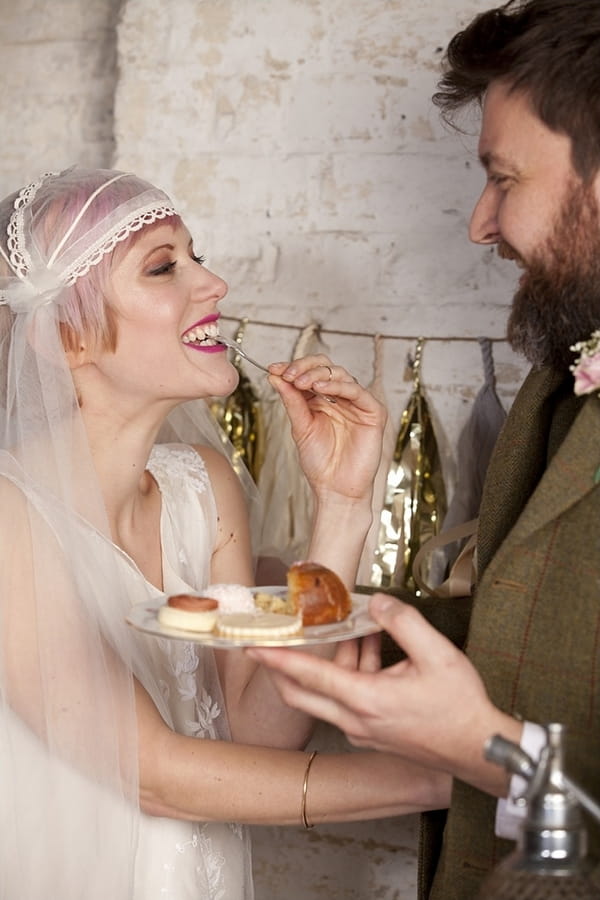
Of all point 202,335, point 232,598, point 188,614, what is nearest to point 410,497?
point 202,335

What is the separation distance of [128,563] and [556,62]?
949 millimetres

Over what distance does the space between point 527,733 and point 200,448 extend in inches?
44.2

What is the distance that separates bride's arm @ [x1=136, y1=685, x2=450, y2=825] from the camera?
156 centimetres

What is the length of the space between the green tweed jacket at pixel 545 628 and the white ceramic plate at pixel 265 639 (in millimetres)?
148

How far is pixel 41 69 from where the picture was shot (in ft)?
8.93

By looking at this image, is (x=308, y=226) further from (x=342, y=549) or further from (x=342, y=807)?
(x=342, y=807)

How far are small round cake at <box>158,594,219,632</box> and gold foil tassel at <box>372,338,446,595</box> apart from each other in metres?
1.00

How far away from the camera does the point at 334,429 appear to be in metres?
1.89

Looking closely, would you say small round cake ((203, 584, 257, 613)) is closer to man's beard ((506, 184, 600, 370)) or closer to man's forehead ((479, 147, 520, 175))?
man's beard ((506, 184, 600, 370))

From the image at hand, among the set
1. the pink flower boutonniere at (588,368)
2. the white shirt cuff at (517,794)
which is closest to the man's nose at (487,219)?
the pink flower boutonniere at (588,368)

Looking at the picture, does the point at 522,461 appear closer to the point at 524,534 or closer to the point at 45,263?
the point at 524,534

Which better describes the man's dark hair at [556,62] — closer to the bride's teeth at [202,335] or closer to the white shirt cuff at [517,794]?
the bride's teeth at [202,335]

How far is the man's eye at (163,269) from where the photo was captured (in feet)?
6.14

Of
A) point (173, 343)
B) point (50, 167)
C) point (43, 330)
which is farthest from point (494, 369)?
point (50, 167)
